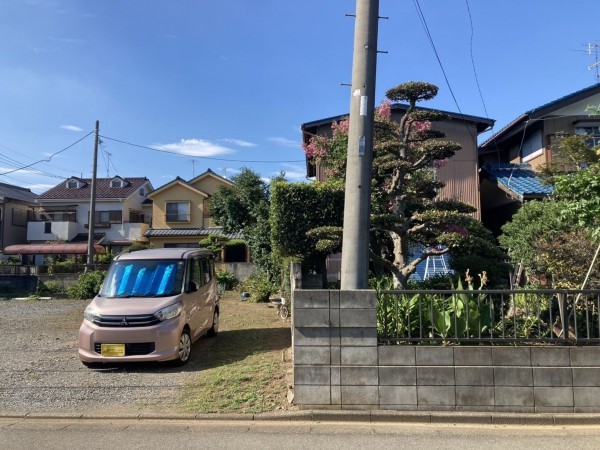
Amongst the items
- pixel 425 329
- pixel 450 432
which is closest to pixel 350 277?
pixel 425 329

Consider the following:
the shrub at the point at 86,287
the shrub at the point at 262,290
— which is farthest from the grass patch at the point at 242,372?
the shrub at the point at 86,287

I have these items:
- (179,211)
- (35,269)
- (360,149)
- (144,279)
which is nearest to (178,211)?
(179,211)

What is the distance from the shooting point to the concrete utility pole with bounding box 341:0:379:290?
5.15 metres

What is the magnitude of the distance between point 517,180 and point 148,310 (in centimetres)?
1217

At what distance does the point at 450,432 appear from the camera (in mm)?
4320

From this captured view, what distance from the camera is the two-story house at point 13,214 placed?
34.5 m

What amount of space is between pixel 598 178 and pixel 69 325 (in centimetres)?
1088

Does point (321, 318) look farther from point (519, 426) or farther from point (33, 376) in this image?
point (33, 376)

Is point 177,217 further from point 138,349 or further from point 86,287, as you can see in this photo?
point 138,349

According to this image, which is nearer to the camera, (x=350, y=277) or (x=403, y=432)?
(x=403, y=432)

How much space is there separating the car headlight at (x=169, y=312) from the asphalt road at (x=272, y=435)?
1871 mm

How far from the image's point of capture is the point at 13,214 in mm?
35594

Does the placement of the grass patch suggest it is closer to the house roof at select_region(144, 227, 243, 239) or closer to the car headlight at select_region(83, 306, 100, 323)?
the car headlight at select_region(83, 306, 100, 323)

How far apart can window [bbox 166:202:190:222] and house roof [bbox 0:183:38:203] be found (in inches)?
499
